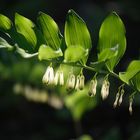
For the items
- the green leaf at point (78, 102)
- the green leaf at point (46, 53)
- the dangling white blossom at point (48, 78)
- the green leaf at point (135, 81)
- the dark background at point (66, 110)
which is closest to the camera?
the green leaf at point (46, 53)

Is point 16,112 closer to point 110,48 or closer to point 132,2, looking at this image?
point 132,2

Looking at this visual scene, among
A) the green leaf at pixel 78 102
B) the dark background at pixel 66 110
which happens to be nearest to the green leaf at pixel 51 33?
the green leaf at pixel 78 102

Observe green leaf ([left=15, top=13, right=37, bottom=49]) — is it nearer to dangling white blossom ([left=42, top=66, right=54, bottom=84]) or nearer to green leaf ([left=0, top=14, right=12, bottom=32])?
green leaf ([left=0, top=14, right=12, bottom=32])

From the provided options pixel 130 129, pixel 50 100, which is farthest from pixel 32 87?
pixel 130 129

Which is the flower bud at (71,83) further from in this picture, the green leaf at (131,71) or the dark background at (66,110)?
the dark background at (66,110)

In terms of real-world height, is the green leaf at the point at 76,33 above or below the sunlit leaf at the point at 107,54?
above
